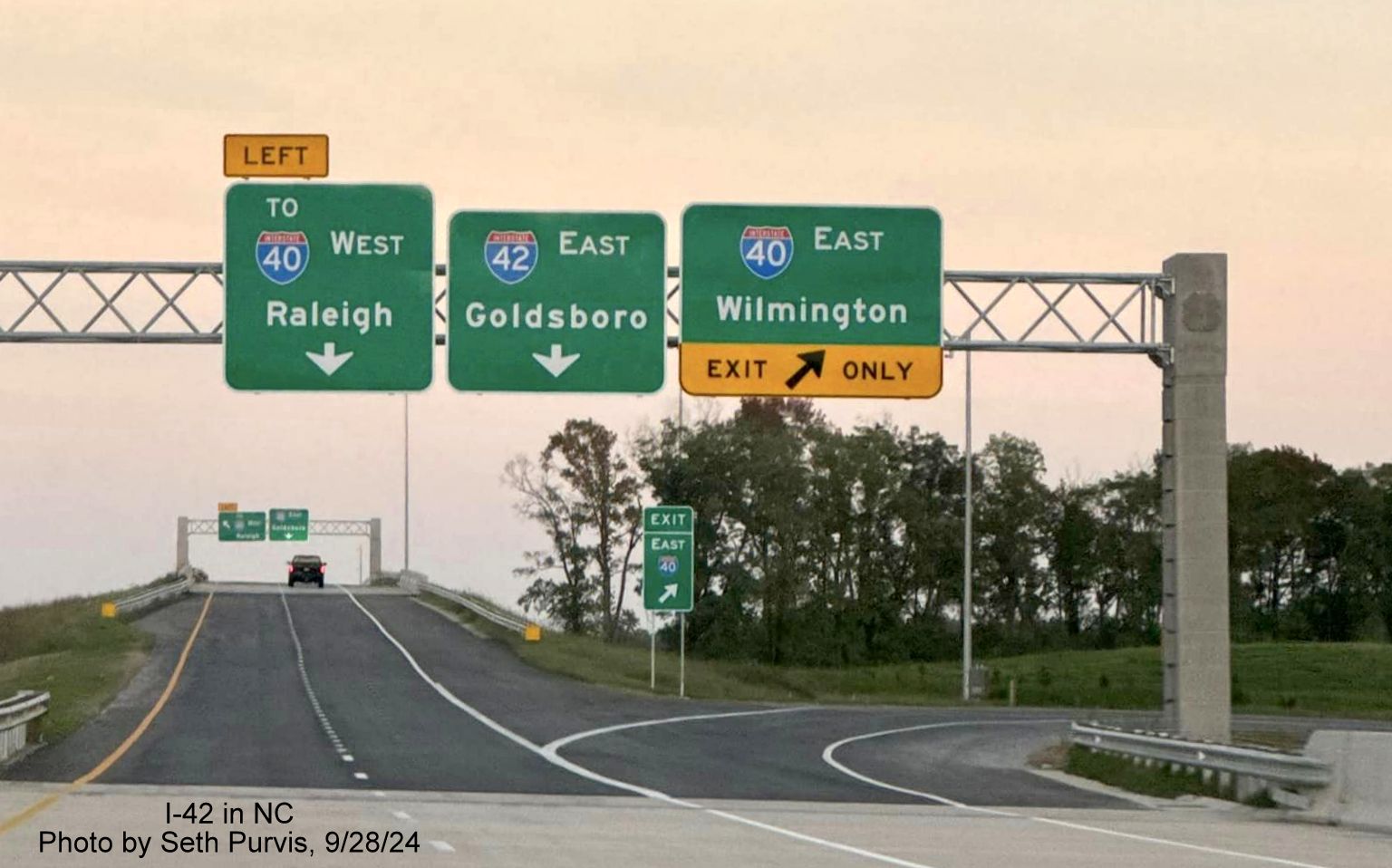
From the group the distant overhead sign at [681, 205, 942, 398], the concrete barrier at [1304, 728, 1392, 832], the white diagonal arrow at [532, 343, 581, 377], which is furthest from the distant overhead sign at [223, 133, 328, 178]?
the concrete barrier at [1304, 728, 1392, 832]

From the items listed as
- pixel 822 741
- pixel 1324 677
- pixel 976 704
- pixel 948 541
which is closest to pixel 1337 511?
pixel 948 541

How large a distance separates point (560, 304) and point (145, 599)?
59067 mm

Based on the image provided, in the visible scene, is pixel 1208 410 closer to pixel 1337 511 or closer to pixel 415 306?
pixel 415 306

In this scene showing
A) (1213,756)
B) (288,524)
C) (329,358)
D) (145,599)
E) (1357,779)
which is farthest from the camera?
(288,524)

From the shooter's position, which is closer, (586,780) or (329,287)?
(586,780)

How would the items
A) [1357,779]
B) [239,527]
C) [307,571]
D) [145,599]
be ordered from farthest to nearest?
[239,527], [307,571], [145,599], [1357,779]

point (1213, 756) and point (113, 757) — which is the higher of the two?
point (1213, 756)

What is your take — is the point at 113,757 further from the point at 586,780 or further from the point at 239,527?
the point at 239,527

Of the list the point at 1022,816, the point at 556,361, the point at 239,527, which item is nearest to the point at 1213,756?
the point at 1022,816

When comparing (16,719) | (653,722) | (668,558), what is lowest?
(653,722)

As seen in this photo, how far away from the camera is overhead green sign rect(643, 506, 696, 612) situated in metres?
52.0

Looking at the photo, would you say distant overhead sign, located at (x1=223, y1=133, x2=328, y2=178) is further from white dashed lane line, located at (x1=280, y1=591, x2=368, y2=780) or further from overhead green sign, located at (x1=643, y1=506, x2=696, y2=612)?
overhead green sign, located at (x1=643, y1=506, x2=696, y2=612)

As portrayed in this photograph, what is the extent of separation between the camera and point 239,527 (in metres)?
122

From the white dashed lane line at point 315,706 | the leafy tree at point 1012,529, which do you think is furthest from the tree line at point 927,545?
the white dashed lane line at point 315,706
